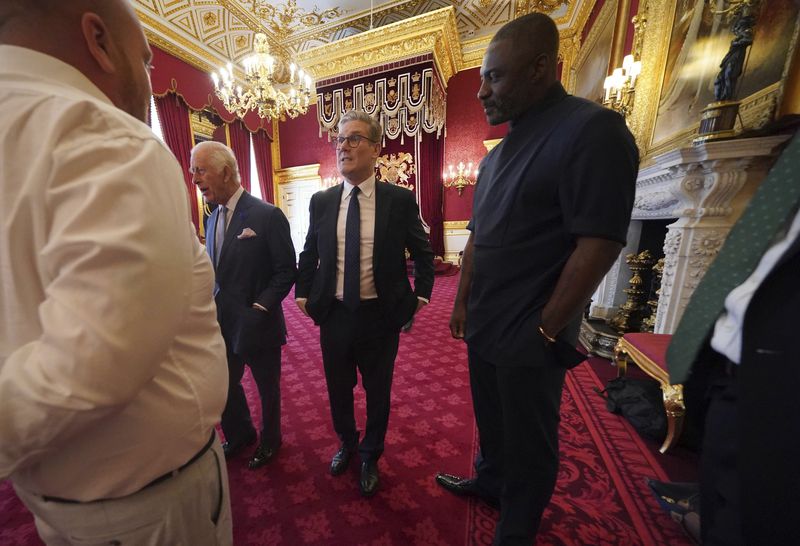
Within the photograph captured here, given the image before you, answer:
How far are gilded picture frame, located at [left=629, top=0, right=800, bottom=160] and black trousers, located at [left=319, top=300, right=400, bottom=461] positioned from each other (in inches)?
96.9

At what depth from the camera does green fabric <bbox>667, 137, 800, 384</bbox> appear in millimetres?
545

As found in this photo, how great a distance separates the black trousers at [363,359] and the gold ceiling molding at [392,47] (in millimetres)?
6015

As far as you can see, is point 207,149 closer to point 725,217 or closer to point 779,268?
point 779,268

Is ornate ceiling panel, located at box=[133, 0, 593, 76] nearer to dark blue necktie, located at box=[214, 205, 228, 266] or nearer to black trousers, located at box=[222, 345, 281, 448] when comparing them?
dark blue necktie, located at box=[214, 205, 228, 266]

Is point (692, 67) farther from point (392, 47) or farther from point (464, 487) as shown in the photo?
point (392, 47)

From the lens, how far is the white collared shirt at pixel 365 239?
1522mm

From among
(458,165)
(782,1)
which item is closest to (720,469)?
(782,1)

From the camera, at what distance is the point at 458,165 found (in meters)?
7.26

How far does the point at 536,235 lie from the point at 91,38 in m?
1.12

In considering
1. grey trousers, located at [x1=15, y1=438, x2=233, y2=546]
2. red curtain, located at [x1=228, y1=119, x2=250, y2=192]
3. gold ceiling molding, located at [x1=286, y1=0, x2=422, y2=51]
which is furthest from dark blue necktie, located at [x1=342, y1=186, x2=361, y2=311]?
red curtain, located at [x1=228, y1=119, x2=250, y2=192]

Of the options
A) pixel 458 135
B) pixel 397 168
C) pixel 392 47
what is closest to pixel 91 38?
pixel 392 47

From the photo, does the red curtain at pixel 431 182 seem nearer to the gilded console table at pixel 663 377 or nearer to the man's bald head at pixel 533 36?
the gilded console table at pixel 663 377

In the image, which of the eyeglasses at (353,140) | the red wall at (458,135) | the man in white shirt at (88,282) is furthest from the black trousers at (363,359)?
the red wall at (458,135)

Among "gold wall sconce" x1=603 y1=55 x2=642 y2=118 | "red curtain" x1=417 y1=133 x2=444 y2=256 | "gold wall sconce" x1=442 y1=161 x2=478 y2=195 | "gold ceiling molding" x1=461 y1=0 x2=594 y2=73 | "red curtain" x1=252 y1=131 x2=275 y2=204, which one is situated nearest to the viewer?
"gold wall sconce" x1=603 y1=55 x2=642 y2=118
